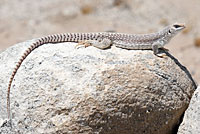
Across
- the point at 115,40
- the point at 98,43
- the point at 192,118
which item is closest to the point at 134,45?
the point at 115,40

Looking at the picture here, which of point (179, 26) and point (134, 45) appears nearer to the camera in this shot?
point (134, 45)

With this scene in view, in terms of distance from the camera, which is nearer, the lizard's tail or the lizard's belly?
the lizard's tail

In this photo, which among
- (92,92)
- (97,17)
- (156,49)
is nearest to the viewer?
(92,92)

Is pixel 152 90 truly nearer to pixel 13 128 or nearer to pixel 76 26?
pixel 13 128

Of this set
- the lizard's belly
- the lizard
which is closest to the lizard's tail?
the lizard

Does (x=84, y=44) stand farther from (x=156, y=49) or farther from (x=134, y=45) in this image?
(x=156, y=49)

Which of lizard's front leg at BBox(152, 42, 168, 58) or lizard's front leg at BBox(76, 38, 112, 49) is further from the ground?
lizard's front leg at BBox(76, 38, 112, 49)

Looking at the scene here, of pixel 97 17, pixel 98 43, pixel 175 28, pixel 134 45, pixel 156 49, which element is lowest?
pixel 156 49

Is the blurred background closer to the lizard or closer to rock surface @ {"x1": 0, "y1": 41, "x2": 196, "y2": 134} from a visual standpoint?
the lizard
